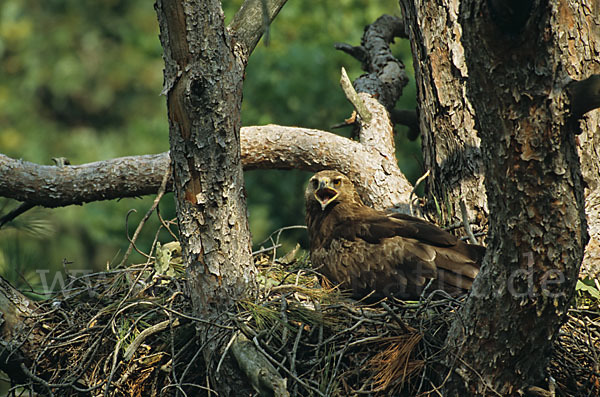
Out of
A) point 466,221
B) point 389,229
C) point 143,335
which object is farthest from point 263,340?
point 466,221

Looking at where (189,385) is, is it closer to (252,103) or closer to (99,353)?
(99,353)

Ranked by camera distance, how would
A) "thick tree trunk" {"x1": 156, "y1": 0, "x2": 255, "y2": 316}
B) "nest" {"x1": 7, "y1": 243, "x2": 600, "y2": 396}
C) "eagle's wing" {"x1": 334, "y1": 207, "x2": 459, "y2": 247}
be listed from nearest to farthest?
1. "thick tree trunk" {"x1": 156, "y1": 0, "x2": 255, "y2": 316}
2. "nest" {"x1": 7, "y1": 243, "x2": 600, "y2": 396}
3. "eagle's wing" {"x1": 334, "y1": 207, "x2": 459, "y2": 247}

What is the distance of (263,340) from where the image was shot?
10.9 ft

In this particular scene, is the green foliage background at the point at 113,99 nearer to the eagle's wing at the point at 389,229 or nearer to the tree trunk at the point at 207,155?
the eagle's wing at the point at 389,229

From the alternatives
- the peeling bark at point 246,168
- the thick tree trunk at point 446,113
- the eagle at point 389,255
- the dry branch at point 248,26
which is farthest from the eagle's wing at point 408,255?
the dry branch at point 248,26

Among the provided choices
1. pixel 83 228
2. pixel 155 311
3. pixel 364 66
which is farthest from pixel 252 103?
pixel 83 228

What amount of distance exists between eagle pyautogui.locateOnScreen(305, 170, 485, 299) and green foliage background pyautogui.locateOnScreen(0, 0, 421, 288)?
1169mm

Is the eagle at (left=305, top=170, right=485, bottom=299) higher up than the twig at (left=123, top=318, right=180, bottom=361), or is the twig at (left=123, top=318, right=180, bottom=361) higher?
the eagle at (left=305, top=170, right=485, bottom=299)

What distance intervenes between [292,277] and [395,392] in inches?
48.4

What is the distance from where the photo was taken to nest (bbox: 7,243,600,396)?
10.7ft

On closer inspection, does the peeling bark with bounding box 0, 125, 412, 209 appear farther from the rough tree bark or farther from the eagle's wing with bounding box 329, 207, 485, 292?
the rough tree bark

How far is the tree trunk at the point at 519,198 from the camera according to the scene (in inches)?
91.2

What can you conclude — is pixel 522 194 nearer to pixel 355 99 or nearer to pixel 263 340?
pixel 263 340

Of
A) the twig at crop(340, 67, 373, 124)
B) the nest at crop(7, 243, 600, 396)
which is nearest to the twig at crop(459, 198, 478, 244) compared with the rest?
the nest at crop(7, 243, 600, 396)
